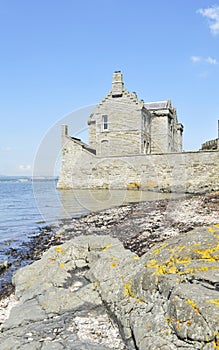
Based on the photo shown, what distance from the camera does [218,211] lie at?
44.0 feet

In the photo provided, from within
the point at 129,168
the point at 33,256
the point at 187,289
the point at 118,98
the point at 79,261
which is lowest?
the point at 33,256

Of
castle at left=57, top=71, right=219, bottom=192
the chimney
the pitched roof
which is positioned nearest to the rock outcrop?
castle at left=57, top=71, right=219, bottom=192

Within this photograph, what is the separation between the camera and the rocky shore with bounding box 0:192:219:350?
353 centimetres

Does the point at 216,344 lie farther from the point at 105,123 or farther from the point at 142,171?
the point at 105,123

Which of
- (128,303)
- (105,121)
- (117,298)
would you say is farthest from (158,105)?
(128,303)

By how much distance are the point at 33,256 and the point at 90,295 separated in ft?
17.2

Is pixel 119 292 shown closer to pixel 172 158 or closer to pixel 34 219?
pixel 34 219

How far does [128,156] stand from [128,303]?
29.4 metres

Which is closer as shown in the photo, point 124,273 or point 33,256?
point 124,273

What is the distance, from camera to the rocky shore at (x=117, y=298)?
3.53m

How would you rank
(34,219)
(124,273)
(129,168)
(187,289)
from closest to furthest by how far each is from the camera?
(187,289) → (124,273) → (34,219) → (129,168)

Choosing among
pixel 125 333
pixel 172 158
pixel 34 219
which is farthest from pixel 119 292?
Result: pixel 172 158

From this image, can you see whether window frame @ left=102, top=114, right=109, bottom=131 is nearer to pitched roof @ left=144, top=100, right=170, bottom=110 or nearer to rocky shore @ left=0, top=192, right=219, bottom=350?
pitched roof @ left=144, top=100, right=170, bottom=110

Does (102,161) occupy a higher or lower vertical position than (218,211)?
higher
